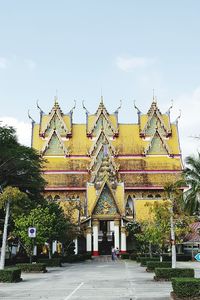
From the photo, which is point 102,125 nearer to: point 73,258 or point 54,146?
A: point 54,146

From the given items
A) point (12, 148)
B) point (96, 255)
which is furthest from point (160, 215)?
point (96, 255)

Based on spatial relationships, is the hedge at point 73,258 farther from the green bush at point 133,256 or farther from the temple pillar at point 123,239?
the temple pillar at point 123,239

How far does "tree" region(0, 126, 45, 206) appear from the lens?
1353 inches

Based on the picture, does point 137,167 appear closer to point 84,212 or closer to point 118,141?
point 118,141

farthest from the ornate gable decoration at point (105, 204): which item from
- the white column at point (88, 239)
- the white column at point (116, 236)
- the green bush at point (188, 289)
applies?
the green bush at point (188, 289)

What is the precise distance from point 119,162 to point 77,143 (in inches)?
261

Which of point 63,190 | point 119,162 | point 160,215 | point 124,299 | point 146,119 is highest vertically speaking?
point 146,119

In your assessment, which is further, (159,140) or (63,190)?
(159,140)

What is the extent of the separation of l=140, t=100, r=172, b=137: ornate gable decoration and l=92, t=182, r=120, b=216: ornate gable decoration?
15.2 m

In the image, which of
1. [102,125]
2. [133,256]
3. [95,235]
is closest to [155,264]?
[133,256]

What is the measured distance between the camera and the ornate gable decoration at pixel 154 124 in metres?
60.9

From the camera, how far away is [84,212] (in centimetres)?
5016

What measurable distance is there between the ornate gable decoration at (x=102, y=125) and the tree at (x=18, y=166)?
75.6 ft

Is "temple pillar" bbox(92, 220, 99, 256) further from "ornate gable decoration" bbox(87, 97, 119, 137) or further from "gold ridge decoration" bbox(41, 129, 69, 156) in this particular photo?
"ornate gable decoration" bbox(87, 97, 119, 137)
